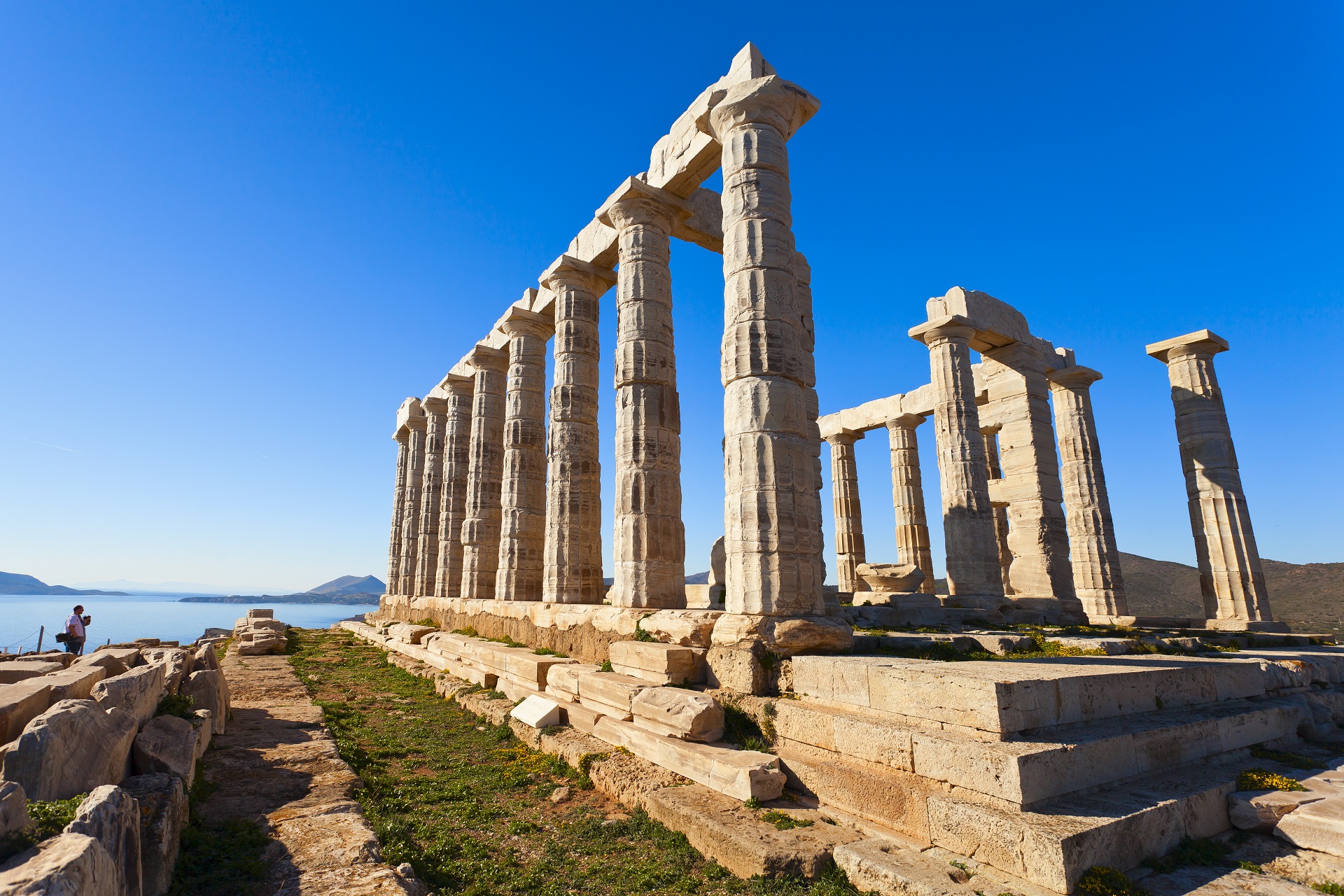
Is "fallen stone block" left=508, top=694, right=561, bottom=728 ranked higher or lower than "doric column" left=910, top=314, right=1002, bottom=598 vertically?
lower

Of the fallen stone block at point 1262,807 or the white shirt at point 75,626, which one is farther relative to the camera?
the white shirt at point 75,626

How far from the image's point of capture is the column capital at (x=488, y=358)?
75.6 feet

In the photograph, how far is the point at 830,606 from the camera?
34.1ft

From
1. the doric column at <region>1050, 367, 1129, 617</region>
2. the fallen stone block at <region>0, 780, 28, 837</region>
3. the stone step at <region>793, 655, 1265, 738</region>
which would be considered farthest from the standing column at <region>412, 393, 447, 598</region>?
the fallen stone block at <region>0, 780, 28, 837</region>

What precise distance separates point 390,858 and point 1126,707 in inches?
280

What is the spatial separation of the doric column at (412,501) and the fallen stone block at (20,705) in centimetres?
2238

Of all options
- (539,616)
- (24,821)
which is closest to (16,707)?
(24,821)

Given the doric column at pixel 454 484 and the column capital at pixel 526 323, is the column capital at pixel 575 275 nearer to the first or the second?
the column capital at pixel 526 323

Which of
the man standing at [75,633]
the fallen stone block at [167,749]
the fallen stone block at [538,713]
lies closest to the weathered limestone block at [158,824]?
the fallen stone block at [167,749]

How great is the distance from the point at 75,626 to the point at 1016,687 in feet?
76.8

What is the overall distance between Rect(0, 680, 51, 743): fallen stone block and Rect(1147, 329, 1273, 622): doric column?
25.3 m

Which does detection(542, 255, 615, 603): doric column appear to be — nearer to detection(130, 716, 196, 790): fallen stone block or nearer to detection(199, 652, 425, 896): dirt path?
detection(199, 652, 425, 896): dirt path

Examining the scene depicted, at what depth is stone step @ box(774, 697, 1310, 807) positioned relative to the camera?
527 cm

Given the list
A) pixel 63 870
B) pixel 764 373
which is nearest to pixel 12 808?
pixel 63 870
